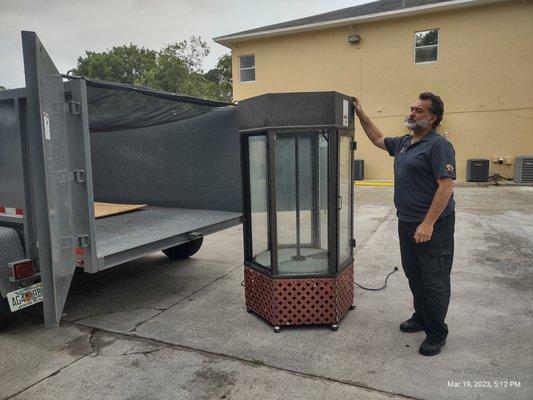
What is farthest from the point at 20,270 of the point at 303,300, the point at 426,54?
the point at 426,54

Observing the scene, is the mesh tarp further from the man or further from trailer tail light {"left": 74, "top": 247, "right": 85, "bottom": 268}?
the man

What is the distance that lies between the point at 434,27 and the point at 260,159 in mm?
13157

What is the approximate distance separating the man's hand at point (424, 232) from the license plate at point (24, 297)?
2.84 m

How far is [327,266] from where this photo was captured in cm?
356

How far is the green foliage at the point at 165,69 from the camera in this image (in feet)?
73.9

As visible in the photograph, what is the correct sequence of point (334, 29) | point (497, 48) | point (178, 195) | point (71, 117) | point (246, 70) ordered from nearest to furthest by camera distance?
point (71, 117) < point (178, 195) < point (497, 48) < point (334, 29) < point (246, 70)

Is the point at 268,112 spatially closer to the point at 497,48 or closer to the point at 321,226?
the point at 321,226

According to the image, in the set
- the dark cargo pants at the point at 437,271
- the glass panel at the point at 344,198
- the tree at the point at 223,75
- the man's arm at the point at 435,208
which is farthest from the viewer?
the tree at the point at 223,75

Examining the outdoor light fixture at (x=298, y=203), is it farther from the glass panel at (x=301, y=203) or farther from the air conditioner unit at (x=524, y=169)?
the air conditioner unit at (x=524, y=169)

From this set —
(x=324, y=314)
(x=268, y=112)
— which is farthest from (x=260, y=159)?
(x=324, y=314)

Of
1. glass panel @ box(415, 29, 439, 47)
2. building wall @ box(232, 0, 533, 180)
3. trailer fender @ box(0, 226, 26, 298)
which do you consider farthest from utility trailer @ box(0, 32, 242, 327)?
glass panel @ box(415, 29, 439, 47)

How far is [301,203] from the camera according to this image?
12.0 ft

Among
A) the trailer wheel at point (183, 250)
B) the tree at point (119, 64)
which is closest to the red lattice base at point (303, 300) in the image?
the trailer wheel at point (183, 250)

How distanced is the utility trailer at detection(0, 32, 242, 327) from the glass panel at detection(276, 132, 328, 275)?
112 centimetres
